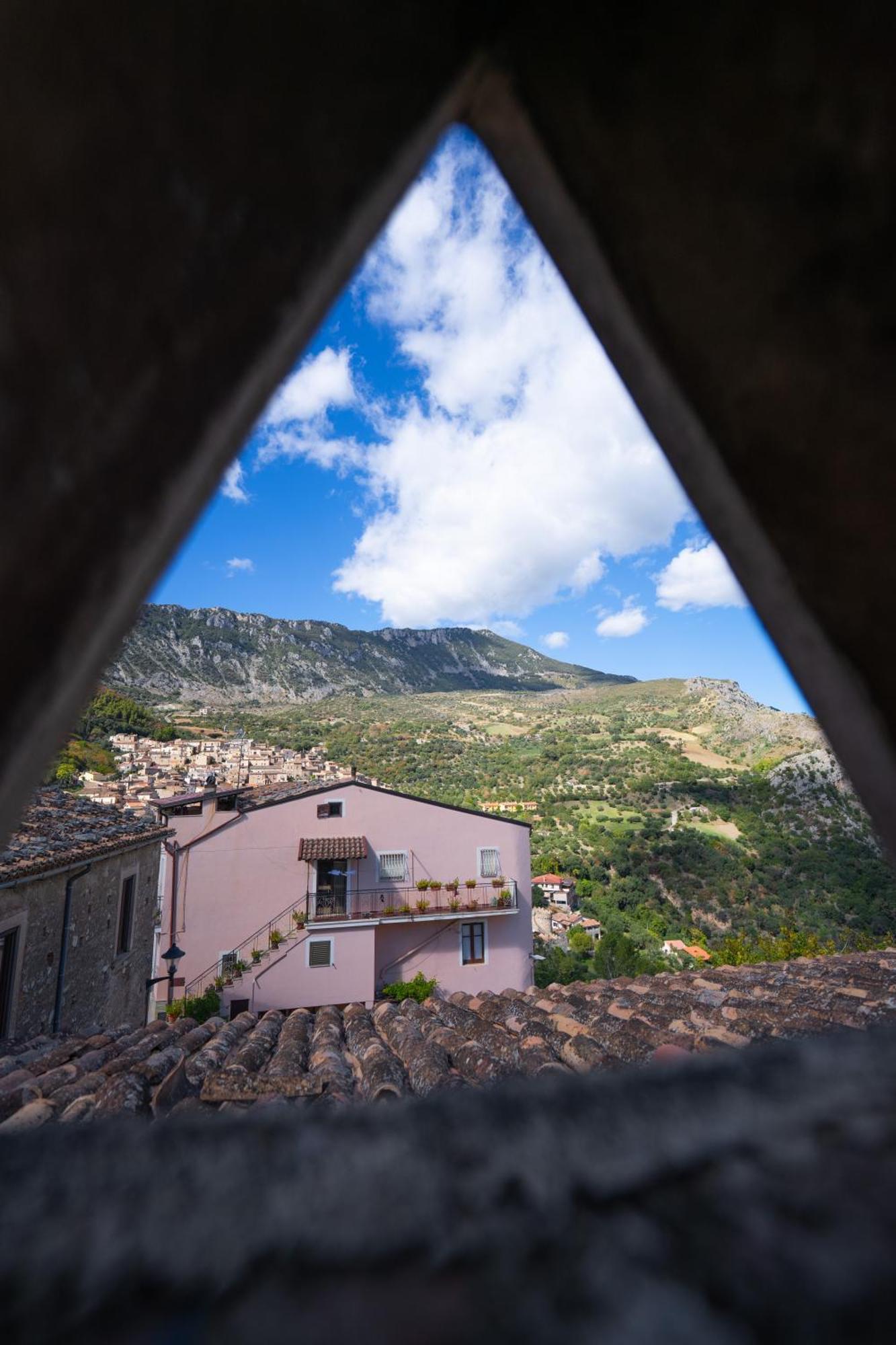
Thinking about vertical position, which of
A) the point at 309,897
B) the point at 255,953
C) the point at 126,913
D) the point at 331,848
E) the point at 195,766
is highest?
the point at 195,766

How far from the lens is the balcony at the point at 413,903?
60.5 feet

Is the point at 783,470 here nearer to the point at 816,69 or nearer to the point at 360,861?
the point at 816,69

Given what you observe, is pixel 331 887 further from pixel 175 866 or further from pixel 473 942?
pixel 473 942

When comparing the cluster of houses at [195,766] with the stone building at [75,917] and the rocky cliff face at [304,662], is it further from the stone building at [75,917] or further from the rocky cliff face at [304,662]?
the rocky cliff face at [304,662]

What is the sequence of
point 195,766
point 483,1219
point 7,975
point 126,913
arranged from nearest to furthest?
point 483,1219, point 7,975, point 126,913, point 195,766

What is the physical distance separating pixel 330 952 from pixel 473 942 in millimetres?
4618

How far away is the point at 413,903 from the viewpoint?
19.4 metres

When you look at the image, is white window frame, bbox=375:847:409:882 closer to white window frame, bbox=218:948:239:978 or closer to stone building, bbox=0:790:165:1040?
white window frame, bbox=218:948:239:978

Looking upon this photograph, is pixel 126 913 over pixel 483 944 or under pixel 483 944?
over

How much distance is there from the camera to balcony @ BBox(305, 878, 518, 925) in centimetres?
1845

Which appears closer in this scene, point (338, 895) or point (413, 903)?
point (338, 895)

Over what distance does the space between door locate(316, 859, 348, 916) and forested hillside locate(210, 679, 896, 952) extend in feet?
47.6

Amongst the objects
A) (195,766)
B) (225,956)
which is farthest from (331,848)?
(195,766)

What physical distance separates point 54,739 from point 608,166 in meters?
1.14
